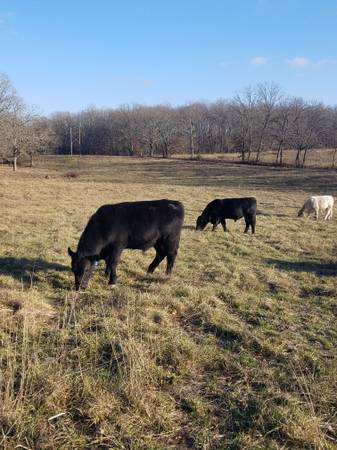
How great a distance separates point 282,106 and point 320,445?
72.5m

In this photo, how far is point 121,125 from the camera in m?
96.4

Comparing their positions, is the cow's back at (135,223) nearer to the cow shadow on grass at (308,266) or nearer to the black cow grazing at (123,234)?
the black cow grazing at (123,234)

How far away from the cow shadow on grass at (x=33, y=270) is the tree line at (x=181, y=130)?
118ft

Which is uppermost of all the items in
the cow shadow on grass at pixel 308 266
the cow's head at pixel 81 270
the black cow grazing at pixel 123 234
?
the black cow grazing at pixel 123 234

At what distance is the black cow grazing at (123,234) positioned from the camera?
7188mm

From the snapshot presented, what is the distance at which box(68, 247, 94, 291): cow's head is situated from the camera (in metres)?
6.99

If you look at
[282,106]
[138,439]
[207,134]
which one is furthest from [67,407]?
[207,134]

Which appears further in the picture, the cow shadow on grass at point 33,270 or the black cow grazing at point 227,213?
the black cow grazing at point 227,213

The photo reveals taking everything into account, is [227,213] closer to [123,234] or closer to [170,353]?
[123,234]

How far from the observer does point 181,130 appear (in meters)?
86.6

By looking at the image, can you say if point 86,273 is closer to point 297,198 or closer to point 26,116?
point 297,198

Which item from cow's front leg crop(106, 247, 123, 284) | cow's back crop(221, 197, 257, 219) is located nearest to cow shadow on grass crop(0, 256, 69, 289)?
cow's front leg crop(106, 247, 123, 284)

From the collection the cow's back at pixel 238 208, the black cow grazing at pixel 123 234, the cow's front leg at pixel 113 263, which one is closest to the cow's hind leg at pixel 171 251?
the black cow grazing at pixel 123 234

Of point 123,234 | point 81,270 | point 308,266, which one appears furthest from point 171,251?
point 308,266
